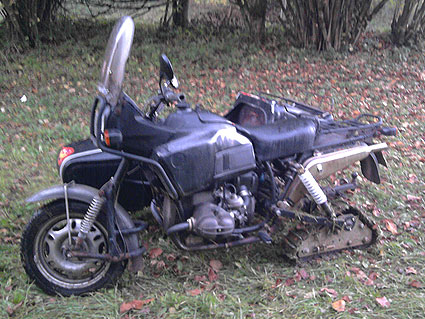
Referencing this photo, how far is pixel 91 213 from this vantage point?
332 cm

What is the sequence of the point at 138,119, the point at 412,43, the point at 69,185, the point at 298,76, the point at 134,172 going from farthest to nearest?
the point at 412,43, the point at 298,76, the point at 134,172, the point at 69,185, the point at 138,119

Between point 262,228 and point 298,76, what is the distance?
239 inches

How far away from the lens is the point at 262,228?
12.4 feet

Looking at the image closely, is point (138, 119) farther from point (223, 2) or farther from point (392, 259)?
point (223, 2)

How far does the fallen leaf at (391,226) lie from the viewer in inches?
177

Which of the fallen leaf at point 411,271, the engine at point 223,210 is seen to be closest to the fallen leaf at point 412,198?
the fallen leaf at point 411,271

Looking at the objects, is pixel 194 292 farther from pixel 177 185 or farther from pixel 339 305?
pixel 339 305

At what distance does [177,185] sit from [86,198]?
69 centimetres

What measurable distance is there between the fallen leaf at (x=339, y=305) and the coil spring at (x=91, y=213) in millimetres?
1833

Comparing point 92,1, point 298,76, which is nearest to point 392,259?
point 298,76

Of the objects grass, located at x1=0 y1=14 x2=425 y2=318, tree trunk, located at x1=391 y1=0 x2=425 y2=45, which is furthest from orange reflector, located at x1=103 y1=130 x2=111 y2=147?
tree trunk, located at x1=391 y1=0 x2=425 y2=45

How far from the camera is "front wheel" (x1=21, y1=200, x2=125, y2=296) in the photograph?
3.36 m

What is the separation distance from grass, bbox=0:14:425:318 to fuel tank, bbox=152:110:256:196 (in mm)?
893

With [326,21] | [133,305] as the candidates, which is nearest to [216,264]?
[133,305]
